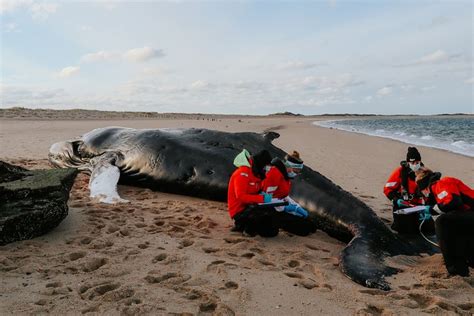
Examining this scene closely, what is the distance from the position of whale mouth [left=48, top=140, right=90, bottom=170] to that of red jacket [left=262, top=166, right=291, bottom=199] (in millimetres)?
4998

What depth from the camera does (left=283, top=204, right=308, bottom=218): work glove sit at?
5.79m

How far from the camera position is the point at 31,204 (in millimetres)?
4938

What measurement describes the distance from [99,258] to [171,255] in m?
0.76

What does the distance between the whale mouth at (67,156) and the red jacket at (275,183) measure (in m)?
5.00

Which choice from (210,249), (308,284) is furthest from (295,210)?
(308,284)

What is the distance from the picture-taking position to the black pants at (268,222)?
18.3 ft

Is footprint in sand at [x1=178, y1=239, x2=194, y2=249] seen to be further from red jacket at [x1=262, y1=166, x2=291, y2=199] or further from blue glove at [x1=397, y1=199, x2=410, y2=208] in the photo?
blue glove at [x1=397, y1=199, x2=410, y2=208]

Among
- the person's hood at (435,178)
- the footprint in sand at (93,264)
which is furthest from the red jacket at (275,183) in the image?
the footprint in sand at (93,264)

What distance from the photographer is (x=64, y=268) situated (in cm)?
413

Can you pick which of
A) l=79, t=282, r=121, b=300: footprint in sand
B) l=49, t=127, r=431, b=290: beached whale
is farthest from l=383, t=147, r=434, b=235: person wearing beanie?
l=79, t=282, r=121, b=300: footprint in sand

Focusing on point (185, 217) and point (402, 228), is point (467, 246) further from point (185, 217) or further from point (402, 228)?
point (185, 217)

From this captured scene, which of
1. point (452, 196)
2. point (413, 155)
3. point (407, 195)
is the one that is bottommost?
point (407, 195)

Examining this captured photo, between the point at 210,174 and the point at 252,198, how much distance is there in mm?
2068

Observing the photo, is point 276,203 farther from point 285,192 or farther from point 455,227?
point 455,227
